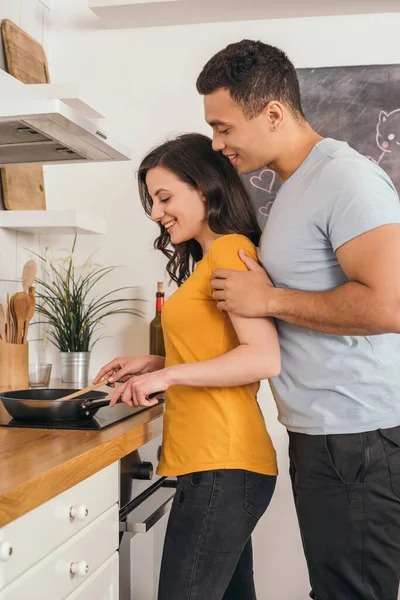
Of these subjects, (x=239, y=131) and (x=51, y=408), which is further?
(x=51, y=408)

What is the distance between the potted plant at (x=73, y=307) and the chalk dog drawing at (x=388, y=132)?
1.05m

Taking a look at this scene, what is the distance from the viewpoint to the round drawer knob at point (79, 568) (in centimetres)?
127

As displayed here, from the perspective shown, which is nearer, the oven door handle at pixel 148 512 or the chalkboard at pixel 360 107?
the oven door handle at pixel 148 512

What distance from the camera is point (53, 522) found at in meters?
1.17

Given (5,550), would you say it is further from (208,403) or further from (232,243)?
(232,243)

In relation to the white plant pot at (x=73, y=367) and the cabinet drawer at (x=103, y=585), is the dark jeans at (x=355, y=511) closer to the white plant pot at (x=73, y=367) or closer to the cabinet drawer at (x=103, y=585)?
the cabinet drawer at (x=103, y=585)

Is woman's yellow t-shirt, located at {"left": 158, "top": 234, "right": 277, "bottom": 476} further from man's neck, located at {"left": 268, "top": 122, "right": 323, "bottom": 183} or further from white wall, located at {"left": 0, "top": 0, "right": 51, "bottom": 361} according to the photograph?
white wall, located at {"left": 0, "top": 0, "right": 51, "bottom": 361}

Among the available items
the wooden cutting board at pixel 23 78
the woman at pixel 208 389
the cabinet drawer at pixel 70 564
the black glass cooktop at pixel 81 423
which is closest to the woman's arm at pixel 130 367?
the black glass cooktop at pixel 81 423

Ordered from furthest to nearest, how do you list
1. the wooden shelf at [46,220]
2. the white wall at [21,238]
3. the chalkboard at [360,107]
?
the chalkboard at [360,107]
the white wall at [21,238]
the wooden shelf at [46,220]

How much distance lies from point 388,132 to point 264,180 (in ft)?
1.52

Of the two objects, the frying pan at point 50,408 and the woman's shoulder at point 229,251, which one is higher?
the woman's shoulder at point 229,251

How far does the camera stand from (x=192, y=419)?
1.42 meters

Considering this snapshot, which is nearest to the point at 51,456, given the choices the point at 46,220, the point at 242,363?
the point at 242,363

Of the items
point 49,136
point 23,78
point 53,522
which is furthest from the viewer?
point 23,78
